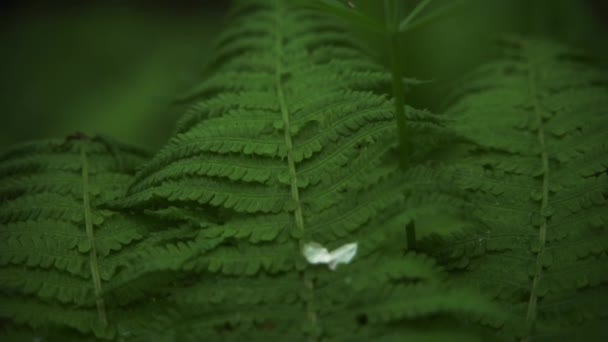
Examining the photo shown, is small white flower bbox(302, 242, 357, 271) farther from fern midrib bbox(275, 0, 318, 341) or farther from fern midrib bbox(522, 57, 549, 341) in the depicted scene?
fern midrib bbox(522, 57, 549, 341)

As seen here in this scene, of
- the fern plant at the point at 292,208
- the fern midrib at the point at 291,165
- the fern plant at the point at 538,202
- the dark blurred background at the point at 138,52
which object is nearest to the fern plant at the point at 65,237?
the fern plant at the point at 292,208

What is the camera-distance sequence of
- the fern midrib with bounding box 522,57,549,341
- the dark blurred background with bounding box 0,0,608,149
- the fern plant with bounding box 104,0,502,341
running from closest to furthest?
the fern plant with bounding box 104,0,502,341, the fern midrib with bounding box 522,57,549,341, the dark blurred background with bounding box 0,0,608,149

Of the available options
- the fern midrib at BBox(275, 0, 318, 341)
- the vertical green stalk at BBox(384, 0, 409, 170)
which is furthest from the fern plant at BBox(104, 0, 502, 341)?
the vertical green stalk at BBox(384, 0, 409, 170)

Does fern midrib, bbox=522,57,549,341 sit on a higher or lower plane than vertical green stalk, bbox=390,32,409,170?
lower

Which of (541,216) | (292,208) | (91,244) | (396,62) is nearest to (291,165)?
(292,208)

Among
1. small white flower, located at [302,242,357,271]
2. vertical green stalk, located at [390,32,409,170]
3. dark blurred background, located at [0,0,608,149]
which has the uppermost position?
dark blurred background, located at [0,0,608,149]

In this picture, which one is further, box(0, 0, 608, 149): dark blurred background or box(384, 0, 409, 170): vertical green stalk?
box(0, 0, 608, 149): dark blurred background

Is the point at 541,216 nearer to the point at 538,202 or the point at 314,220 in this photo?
the point at 538,202
